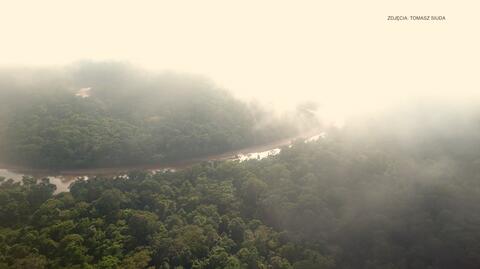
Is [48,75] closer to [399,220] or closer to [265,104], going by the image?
[265,104]

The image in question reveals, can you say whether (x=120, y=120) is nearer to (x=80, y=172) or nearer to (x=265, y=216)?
(x=80, y=172)

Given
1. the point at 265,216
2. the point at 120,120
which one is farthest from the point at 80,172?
the point at 265,216

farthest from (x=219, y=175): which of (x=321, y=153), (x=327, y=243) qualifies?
(x=327, y=243)

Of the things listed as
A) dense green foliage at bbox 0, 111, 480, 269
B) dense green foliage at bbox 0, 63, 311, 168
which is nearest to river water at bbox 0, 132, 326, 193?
dense green foliage at bbox 0, 63, 311, 168

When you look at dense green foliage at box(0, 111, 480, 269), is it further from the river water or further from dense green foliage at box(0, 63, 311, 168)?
dense green foliage at box(0, 63, 311, 168)

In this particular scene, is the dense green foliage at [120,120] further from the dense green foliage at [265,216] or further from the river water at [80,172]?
the dense green foliage at [265,216]

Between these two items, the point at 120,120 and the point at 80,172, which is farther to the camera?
the point at 120,120
